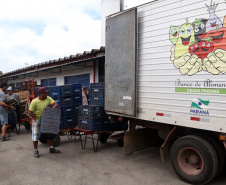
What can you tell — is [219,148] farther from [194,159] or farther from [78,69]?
[78,69]

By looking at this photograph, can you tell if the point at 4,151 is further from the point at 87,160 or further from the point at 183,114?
the point at 183,114

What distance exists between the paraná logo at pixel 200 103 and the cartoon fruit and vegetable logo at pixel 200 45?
0.52 metres

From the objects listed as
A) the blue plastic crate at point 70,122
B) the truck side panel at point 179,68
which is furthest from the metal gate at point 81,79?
the truck side panel at point 179,68

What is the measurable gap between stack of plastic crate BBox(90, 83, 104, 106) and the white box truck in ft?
3.91

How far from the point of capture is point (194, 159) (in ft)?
14.1

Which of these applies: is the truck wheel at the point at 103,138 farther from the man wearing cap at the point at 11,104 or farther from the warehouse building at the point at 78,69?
the warehouse building at the point at 78,69

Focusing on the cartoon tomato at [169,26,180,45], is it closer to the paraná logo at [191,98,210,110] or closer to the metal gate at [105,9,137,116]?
the metal gate at [105,9,137,116]

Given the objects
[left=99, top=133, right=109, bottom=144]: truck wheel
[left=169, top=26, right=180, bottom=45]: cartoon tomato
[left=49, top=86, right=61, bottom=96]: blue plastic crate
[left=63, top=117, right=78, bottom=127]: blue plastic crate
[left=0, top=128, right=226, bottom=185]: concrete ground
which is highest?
[left=169, top=26, right=180, bottom=45]: cartoon tomato

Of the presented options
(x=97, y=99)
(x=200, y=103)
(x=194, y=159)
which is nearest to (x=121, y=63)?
(x=97, y=99)

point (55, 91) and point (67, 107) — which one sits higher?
point (55, 91)

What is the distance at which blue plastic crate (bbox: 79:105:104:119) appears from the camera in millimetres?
6430

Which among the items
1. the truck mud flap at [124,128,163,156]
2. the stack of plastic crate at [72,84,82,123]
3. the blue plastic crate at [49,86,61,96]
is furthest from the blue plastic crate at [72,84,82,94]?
the truck mud flap at [124,128,163,156]

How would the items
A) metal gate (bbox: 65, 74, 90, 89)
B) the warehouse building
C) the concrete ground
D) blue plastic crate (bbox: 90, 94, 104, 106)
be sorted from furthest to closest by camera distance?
metal gate (bbox: 65, 74, 90, 89) → the warehouse building → blue plastic crate (bbox: 90, 94, 104, 106) → the concrete ground

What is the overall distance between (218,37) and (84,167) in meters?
3.93
